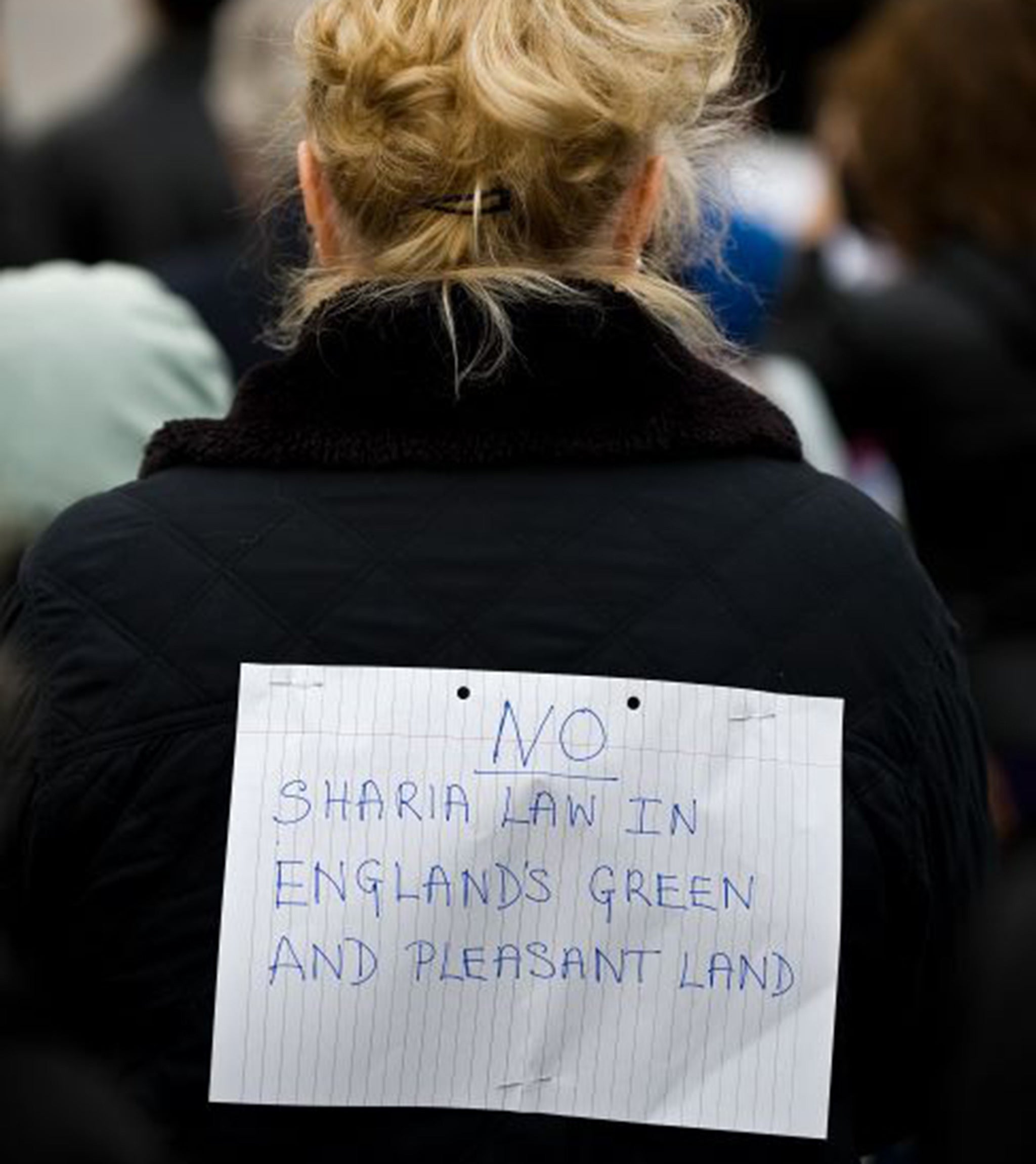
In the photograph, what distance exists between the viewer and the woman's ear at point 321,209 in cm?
228

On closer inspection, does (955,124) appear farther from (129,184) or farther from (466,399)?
(466,399)

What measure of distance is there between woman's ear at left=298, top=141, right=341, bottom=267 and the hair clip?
0.38ft

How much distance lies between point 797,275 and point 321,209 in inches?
90.6

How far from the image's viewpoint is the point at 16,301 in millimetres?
2883

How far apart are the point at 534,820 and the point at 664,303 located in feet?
1.46

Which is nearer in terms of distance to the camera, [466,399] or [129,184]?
[466,399]

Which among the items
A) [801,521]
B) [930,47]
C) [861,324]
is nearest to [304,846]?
[801,521]

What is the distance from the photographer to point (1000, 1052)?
1.47 metres

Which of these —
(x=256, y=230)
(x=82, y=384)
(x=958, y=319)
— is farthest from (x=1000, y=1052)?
(x=958, y=319)

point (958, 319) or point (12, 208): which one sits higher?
point (12, 208)

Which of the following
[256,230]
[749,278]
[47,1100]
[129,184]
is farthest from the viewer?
[129,184]

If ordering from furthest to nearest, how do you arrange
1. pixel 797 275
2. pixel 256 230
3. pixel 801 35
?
pixel 801 35, pixel 797 275, pixel 256 230

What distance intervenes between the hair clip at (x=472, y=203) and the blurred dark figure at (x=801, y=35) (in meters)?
5.99

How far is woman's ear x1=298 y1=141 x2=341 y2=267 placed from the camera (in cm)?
228
